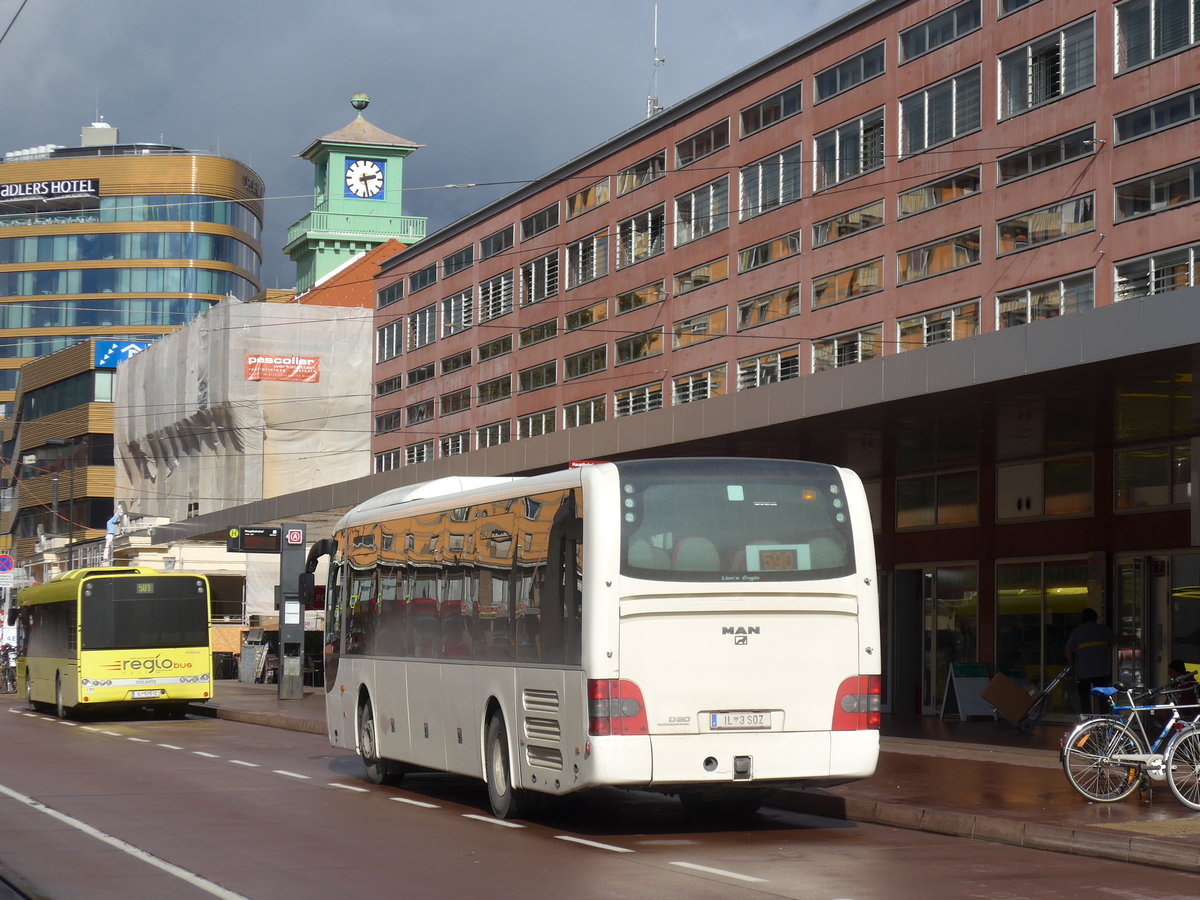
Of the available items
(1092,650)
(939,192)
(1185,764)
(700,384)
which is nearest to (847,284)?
(939,192)

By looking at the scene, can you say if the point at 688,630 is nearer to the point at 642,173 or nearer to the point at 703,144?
the point at 703,144

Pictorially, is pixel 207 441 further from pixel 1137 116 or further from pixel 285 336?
pixel 1137 116

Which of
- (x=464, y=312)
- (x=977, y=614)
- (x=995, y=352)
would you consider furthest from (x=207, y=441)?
(x=995, y=352)

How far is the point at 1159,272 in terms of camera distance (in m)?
35.2

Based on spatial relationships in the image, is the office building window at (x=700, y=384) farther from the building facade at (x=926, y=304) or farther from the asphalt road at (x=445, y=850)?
the asphalt road at (x=445, y=850)

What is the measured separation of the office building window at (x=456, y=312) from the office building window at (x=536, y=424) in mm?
6787

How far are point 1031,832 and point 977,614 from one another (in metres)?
16.8

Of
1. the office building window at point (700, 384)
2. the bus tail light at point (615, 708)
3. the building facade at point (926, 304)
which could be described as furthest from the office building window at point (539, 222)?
the bus tail light at point (615, 708)

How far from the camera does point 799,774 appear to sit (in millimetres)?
13852

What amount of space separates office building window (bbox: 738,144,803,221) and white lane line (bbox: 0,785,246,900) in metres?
33.2

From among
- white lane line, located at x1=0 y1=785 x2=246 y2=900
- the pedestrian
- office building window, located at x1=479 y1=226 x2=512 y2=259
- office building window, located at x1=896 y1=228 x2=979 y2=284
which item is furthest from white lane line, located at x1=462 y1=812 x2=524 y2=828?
office building window, located at x1=479 y1=226 x2=512 y2=259

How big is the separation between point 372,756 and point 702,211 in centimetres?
3411

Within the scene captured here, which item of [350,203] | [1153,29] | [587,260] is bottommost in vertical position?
[587,260]

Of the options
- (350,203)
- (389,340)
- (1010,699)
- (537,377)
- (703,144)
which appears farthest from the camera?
(350,203)
